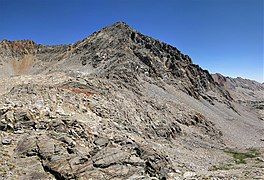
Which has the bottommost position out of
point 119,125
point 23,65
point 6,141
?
point 6,141

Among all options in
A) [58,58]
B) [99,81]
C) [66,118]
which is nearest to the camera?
[66,118]

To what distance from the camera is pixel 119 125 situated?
29.1 meters

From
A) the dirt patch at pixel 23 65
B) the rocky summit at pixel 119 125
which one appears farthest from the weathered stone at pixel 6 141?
the dirt patch at pixel 23 65

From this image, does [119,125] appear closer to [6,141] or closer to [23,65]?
[6,141]

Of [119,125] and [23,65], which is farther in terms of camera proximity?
[23,65]

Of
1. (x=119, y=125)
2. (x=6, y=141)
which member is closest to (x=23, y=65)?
(x=119, y=125)

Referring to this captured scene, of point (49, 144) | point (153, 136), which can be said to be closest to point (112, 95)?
point (153, 136)

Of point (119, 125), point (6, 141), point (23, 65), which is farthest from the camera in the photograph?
point (23, 65)

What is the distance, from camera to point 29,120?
21.7 m

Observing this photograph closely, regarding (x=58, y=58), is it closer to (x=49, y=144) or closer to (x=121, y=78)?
(x=121, y=78)

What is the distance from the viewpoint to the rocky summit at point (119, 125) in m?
16.7

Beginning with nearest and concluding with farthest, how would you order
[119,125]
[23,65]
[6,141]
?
[6,141] < [119,125] < [23,65]

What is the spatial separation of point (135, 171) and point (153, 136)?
1499 centimetres

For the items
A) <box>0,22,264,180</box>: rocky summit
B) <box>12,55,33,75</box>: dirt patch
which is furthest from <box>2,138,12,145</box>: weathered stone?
<box>12,55,33,75</box>: dirt patch
